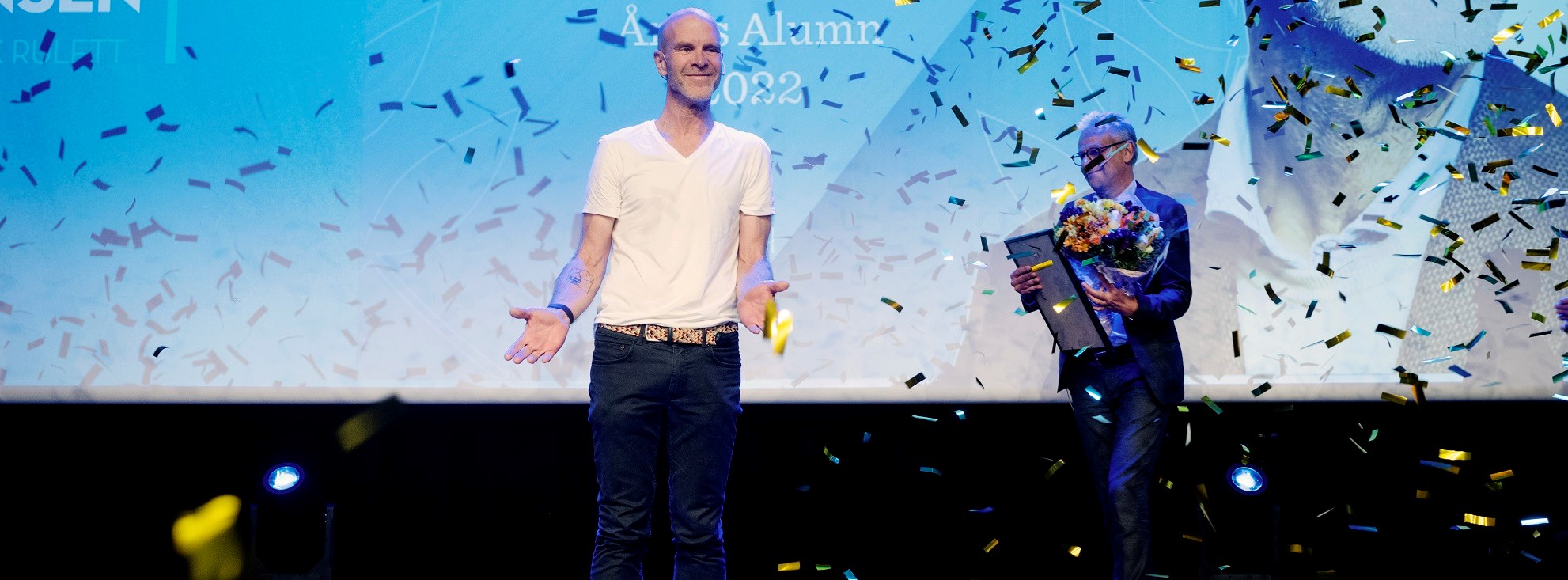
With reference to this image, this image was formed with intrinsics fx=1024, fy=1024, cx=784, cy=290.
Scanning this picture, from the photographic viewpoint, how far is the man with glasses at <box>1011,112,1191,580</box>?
2518 millimetres

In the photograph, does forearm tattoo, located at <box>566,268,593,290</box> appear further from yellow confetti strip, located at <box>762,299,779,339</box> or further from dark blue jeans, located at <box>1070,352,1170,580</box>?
dark blue jeans, located at <box>1070,352,1170,580</box>

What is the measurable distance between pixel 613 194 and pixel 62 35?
2.64 meters

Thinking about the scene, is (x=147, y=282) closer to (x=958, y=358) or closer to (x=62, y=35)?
(x=62, y=35)

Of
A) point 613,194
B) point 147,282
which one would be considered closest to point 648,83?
point 613,194

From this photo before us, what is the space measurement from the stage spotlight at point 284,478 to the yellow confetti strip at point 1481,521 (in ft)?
12.9

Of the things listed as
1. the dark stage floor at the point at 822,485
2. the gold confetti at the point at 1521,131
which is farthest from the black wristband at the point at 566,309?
the gold confetti at the point at 1521,131

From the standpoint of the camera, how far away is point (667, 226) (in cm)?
214

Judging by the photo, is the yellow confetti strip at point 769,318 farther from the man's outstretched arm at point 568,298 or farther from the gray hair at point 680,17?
the gray hair at point 680,17

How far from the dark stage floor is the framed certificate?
1.00 meters

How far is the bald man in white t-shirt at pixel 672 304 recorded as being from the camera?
6.81ft

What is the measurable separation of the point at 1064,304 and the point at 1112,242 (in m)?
0.20

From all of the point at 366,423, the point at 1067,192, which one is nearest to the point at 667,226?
the point at 1067,192

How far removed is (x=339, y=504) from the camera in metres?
3.63

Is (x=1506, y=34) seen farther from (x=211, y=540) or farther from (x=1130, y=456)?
(x=211, y=540)
